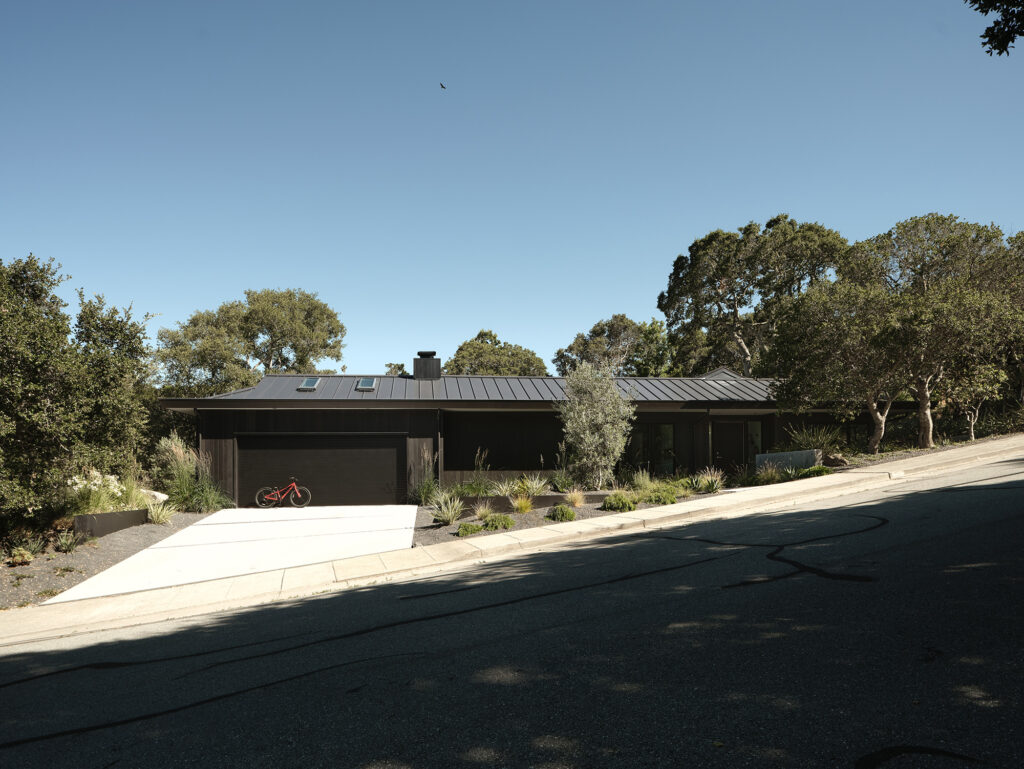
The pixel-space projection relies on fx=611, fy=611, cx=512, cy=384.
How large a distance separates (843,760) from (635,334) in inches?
2225

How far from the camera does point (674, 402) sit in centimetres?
2059

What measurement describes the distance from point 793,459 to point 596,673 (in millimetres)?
16549

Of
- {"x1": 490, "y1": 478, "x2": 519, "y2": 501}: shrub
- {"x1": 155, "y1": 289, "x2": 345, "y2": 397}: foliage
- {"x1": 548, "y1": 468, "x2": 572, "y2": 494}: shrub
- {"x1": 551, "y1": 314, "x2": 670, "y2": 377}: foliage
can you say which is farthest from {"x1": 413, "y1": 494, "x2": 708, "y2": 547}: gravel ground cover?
{"x1": 551, "y1": 314, "x2": 670, "y2": 377}: foliage

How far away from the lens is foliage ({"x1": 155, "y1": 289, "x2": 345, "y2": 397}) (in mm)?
37469

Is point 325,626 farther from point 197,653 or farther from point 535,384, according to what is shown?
point 535,384

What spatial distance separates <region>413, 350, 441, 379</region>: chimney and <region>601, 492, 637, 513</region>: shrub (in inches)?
401

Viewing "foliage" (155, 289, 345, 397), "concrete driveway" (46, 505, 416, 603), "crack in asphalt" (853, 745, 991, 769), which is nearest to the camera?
"crack in asphalt" (853, 745, 991, 769)

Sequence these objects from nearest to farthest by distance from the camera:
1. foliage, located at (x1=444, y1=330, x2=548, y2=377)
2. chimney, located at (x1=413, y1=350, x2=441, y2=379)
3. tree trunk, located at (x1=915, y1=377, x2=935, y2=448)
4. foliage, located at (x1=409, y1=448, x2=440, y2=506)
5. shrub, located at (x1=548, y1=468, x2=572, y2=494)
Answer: shrub, located at (x1=548, y1=468, x2=572, y2=494), foliage, located at (x1=409, y1=448, x2=440, y2=506), tree trunk, located at (x1=915, y1=377, x2=935, y2=448), chimney, located at (x1=413, y1=350, x2=441, y2=379), foliage, located at (x1=444, y1=330, x2=548, y2=377)

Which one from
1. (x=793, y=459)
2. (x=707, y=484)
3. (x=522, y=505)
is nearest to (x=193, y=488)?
(x=522, y=505)

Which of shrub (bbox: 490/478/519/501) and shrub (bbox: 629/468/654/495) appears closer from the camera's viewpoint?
shrub (bbox: 490/478/519/501)

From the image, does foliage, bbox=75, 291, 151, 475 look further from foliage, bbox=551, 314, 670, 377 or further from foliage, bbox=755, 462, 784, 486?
foliage, bbox=551, 314, 670, 377

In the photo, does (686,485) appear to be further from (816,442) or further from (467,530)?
(467,530)

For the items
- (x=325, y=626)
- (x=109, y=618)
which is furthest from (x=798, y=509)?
(x=109, y=618)

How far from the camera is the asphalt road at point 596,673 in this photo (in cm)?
342
